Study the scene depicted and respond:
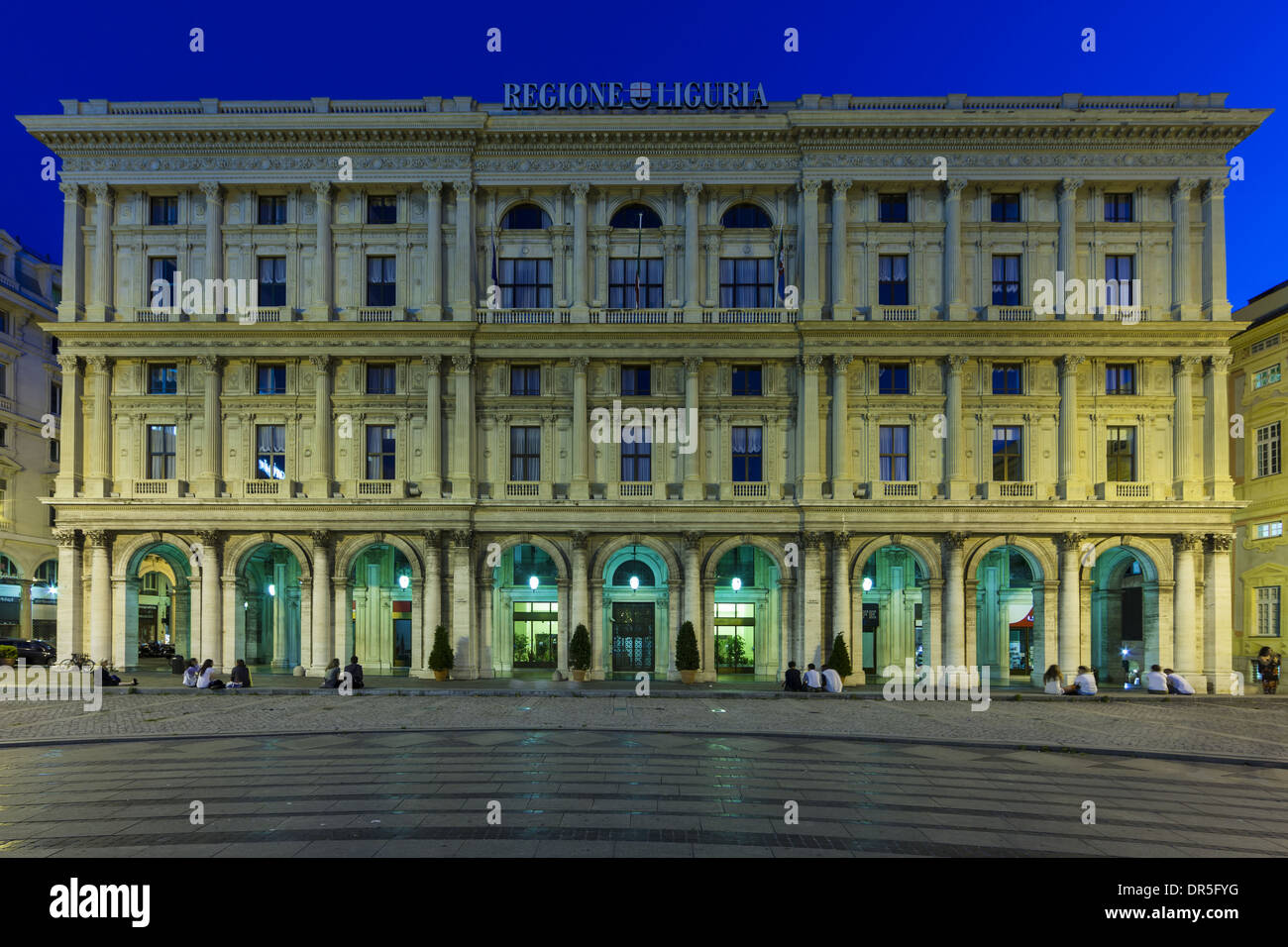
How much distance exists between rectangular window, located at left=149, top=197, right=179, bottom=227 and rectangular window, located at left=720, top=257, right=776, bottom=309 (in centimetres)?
2567

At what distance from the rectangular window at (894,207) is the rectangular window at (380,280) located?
22734 millimetres

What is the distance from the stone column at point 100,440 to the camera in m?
39.2

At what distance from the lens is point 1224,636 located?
37.4 m

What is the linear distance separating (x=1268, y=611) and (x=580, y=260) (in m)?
37.1

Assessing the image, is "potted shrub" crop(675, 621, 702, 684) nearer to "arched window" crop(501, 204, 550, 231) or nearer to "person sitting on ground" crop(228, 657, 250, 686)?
"person sitting on ground" crop(228, 657, 250, 686)

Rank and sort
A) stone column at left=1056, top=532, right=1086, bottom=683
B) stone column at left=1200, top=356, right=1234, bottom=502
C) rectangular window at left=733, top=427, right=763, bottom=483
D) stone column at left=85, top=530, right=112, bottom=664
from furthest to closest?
rectangular window at left=733, top=427, right=763, bottom=483, stone column at left=85, top=530, right=112, bottom=664, stone column at left=1200, top=356, right=1234, bottom=502, stone column at left=1056, top=532, right=1086, bottom=683

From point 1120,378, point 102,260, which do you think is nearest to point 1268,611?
point 1120,378

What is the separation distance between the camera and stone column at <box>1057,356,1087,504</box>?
38.3 m

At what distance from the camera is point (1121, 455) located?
39.3 m

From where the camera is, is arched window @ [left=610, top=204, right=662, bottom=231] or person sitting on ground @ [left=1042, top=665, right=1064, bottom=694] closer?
person sitting on ground @ [left=1042, top=665, right=1064, bottom=694]

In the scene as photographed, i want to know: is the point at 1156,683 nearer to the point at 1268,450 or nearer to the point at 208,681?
the point at 1268,450

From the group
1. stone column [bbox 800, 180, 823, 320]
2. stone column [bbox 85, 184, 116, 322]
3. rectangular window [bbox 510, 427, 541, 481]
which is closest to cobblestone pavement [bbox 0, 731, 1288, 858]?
rectangular window [bbox 510, 427, 541, 481]

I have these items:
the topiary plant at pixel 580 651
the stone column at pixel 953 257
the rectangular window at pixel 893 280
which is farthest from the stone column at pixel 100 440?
the stone column at pixel 953 257

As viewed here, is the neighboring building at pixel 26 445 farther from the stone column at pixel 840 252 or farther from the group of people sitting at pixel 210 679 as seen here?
the stone column at pixel 840 252
